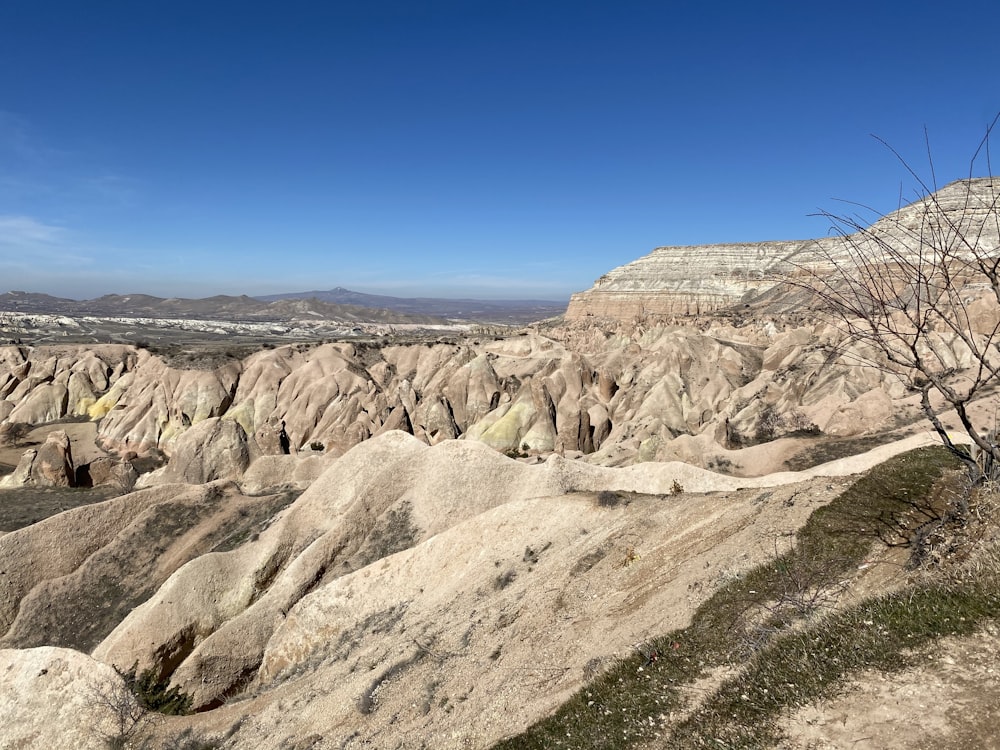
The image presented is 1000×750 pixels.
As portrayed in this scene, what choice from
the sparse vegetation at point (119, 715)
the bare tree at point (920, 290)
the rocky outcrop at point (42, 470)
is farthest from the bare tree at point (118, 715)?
the rocky outcrop at point (42, 470)

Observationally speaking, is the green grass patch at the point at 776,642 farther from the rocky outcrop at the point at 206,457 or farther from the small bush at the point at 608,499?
the rocky outcrop at the point at 206,457

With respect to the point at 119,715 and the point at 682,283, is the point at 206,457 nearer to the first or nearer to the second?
the point at 119,715

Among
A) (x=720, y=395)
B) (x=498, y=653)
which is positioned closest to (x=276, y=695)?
(x=498, y=653)

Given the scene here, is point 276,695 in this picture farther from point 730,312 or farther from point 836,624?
point 730,312

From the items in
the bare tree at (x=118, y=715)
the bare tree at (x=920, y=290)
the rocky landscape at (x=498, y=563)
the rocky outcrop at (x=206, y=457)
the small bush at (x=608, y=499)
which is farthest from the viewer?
the rocky outcrop at (x=206, y=457)

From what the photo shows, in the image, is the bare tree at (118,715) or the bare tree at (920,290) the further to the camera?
the bare tree at (118,715)

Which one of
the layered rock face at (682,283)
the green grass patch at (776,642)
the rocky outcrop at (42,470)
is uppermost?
the layered rock face at (682,283)

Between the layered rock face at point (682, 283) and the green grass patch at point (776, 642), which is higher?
the layered rock face at point (682, 283)
